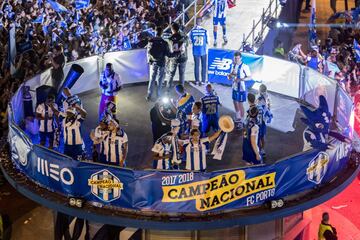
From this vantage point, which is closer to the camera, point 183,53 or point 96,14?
point 183,53

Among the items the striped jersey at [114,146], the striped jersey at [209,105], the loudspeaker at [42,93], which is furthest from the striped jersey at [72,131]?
the striped jersey at [209,105]

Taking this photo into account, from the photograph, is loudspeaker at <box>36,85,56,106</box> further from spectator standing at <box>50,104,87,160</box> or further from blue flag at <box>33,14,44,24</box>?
blue flag at <box>33,14,44,24</box>

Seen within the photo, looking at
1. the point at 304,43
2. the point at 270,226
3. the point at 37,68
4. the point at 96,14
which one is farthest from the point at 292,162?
the point at 304,43

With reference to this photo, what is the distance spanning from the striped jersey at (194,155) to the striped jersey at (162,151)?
1.26 ft

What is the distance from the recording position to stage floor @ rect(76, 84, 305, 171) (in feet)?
47.6

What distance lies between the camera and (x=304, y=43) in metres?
34.3

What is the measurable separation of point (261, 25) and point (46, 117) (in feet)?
38.6

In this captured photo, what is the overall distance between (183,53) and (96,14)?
8.65 m

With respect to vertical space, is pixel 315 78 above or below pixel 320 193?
above

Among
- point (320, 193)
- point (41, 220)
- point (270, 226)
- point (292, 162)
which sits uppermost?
point (292, 162)

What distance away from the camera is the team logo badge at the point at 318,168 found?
1266cm

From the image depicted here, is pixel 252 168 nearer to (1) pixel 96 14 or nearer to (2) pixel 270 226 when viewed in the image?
(2) pixel 270 226

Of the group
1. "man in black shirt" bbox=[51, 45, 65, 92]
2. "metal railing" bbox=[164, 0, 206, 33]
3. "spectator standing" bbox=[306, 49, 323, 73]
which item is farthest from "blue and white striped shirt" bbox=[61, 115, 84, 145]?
"metal railing" bbox=[164, 0, 206, 33]

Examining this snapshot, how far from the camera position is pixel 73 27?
77.7ft
